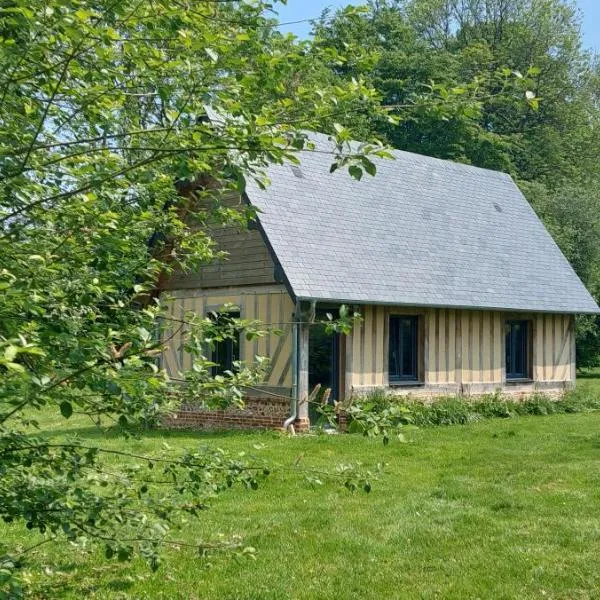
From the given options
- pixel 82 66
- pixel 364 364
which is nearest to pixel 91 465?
pixel 82 66

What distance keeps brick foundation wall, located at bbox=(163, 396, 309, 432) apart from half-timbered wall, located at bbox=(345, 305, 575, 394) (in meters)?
1.43

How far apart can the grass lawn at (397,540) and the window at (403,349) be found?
505 centimetres

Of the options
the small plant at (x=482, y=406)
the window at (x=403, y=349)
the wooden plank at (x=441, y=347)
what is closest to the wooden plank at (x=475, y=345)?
the small plant at (x=482, y=406)

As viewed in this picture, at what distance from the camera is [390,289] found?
15328 millimetres

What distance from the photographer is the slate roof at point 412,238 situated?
14742mm

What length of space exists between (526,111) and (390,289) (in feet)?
90.3

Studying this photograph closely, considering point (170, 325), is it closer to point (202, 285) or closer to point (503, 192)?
point (202, 285)

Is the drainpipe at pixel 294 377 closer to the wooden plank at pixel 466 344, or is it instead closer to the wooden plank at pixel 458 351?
the wooden plank at pixel 458 351

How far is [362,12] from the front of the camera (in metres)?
3.77

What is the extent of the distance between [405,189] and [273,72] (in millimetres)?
15858

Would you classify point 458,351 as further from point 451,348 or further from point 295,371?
point 295,371

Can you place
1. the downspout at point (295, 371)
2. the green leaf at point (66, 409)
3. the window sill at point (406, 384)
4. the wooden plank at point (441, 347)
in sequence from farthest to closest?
1. the wooden plank at point (441, 347)
2. the window sill at point (406, 384)
3. the downspout at point (295, 371)
4. the green leaf at point (66, 409)

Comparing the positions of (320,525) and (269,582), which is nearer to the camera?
(269,582)

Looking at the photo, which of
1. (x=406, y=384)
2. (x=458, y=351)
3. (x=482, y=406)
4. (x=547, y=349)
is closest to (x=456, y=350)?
(x=458, y=351)
